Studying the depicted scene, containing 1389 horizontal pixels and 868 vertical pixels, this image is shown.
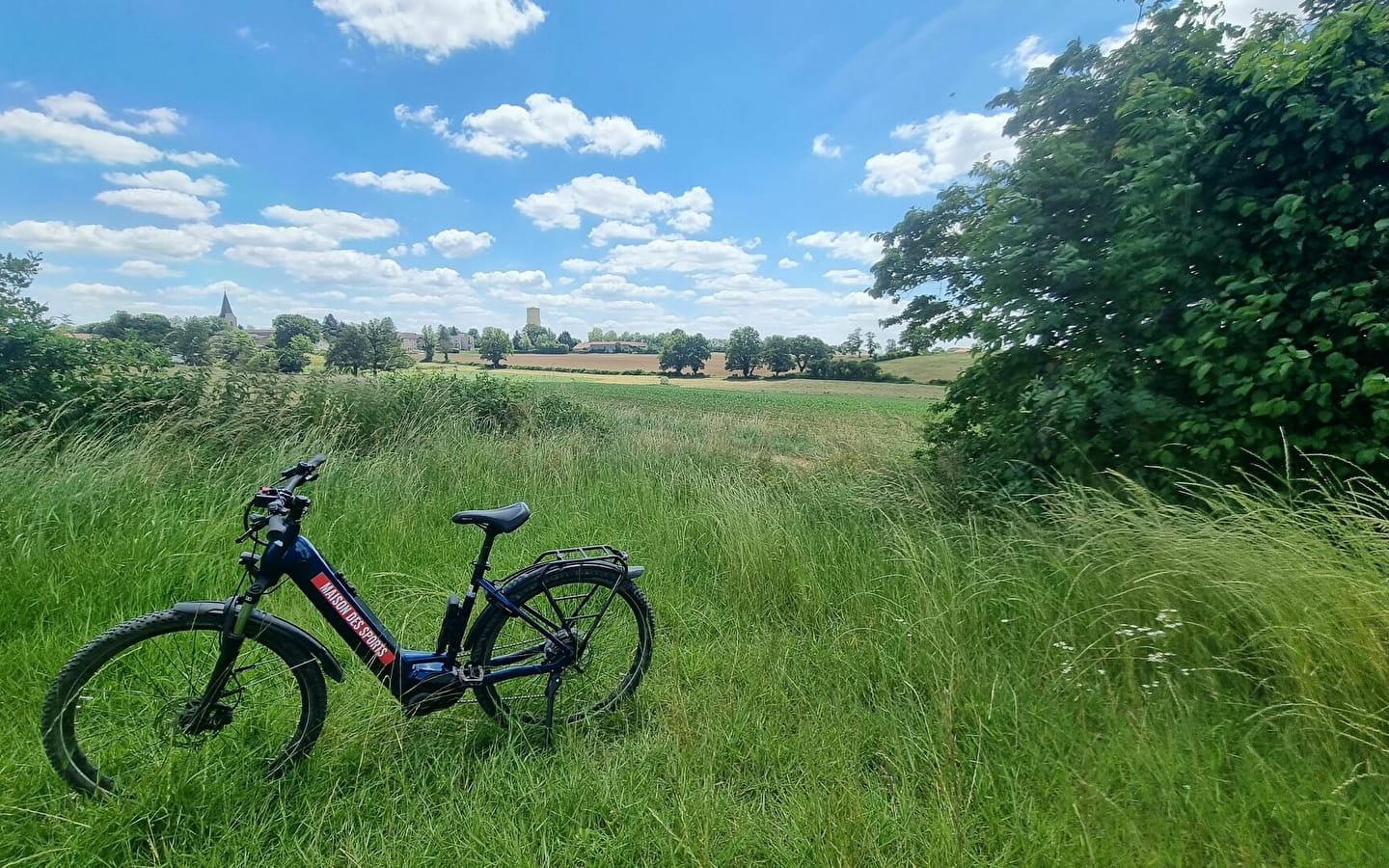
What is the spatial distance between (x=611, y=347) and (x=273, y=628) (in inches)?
2997

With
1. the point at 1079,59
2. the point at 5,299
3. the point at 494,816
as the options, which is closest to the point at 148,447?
the point at 5,299

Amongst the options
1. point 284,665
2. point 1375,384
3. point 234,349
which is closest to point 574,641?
point 284,665

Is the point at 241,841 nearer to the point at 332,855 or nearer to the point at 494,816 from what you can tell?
the point at 332,855

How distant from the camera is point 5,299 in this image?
535 centimetres

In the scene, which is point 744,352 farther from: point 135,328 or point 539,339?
point 135,328

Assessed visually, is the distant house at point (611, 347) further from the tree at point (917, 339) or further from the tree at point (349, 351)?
the tree at point (917, 339)

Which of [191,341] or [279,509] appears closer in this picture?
[279,509]

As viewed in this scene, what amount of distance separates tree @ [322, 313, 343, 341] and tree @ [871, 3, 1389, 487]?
475 inches

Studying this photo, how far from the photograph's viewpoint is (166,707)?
6.28 ft

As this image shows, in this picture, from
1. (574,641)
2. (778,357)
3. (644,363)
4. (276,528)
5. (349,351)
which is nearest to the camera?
(276,528)

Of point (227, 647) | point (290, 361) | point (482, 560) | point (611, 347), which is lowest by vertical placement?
point (227, 647)

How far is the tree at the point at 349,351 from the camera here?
8555mm

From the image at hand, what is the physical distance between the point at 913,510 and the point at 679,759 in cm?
288

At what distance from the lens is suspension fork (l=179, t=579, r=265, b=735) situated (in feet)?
5.97
